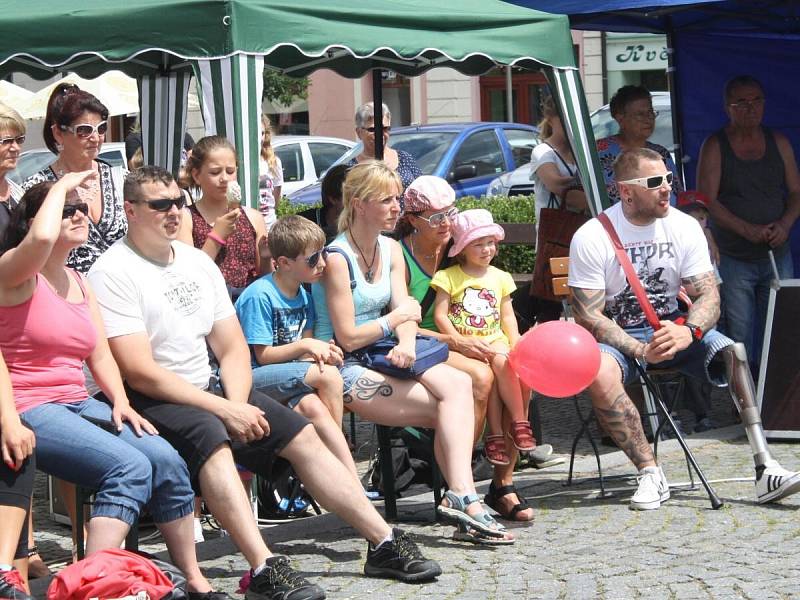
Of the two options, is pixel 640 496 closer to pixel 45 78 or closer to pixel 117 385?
pixel 117 385

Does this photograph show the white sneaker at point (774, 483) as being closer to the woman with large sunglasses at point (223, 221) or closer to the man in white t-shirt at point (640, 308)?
the man in white t-shirt at point (640, 308)

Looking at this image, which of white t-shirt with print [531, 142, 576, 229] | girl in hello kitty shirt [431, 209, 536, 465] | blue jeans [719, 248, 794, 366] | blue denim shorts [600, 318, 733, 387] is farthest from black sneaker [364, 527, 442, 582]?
blue jeans [719, 248, 794, 366]

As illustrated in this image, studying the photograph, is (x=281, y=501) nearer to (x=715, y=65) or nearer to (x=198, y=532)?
(x=198, y=532)

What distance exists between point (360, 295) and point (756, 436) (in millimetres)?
1849

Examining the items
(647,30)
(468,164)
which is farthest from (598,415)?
(468,164)

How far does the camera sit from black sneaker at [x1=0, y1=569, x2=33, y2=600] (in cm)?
433

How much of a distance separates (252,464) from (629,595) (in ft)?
4.80

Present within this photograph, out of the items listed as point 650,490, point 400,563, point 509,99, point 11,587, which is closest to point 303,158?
point 509,99

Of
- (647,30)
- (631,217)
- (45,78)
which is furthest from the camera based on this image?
(647,30)

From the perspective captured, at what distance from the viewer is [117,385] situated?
198 inches

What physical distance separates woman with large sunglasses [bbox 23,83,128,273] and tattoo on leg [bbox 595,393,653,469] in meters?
2.27

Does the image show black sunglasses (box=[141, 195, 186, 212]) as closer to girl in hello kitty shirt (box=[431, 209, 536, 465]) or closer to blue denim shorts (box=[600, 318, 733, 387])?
girl in hello kitty shirt (box=[431, 209, 536, 465])

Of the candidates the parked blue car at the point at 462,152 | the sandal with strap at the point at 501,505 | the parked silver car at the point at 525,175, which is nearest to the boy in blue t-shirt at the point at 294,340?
the sandal with strap at the point at 501,505

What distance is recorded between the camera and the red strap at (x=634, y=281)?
6516 mm
